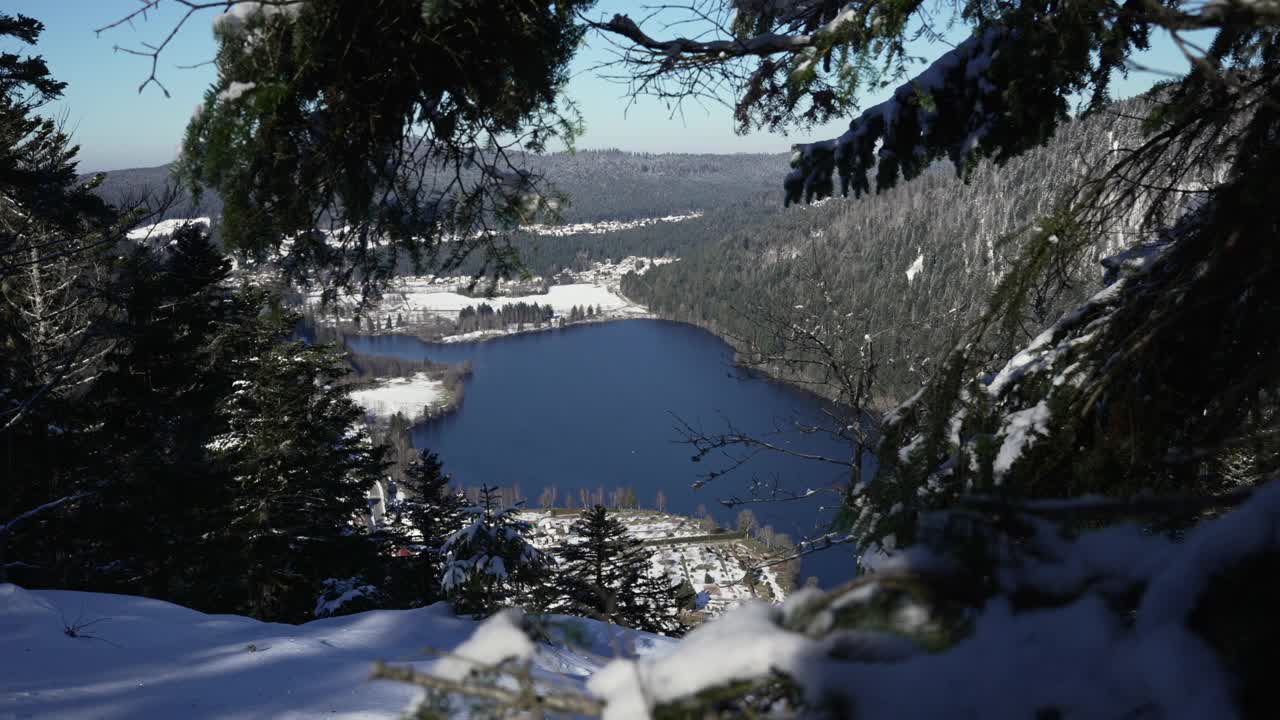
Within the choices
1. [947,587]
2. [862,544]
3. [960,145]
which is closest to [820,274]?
[960,145]

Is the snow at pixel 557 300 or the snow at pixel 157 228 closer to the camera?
the snow at pixel 157 228

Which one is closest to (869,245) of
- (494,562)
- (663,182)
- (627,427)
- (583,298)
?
(627,427)

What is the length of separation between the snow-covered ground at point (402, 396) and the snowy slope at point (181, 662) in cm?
5126

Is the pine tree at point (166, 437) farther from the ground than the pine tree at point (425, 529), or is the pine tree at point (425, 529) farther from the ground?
the pine tree at point (166, 437)

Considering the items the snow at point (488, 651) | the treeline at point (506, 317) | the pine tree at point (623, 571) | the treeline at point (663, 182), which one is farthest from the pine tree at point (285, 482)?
the treeline at point (663, 182)

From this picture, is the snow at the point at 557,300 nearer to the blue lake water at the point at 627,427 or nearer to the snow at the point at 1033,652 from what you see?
the blue lake water at the point at 627,427

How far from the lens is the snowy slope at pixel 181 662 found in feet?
9.55

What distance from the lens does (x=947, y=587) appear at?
77 cm

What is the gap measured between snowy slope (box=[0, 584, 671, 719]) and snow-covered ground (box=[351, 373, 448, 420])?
168ft

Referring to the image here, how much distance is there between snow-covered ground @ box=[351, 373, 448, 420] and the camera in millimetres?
55000

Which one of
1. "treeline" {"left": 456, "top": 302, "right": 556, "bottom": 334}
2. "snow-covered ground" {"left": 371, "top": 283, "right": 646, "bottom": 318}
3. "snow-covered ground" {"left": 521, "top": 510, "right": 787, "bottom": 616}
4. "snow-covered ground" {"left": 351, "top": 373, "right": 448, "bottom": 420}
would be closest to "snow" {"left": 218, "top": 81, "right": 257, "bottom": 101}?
"snow-covered ground" {"left": 521, "top": 510, "right": 787, "bottom": 616}

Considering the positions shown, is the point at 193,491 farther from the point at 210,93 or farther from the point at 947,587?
the point at 947,587

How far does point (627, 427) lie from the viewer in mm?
47156

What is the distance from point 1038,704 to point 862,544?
1539mm
